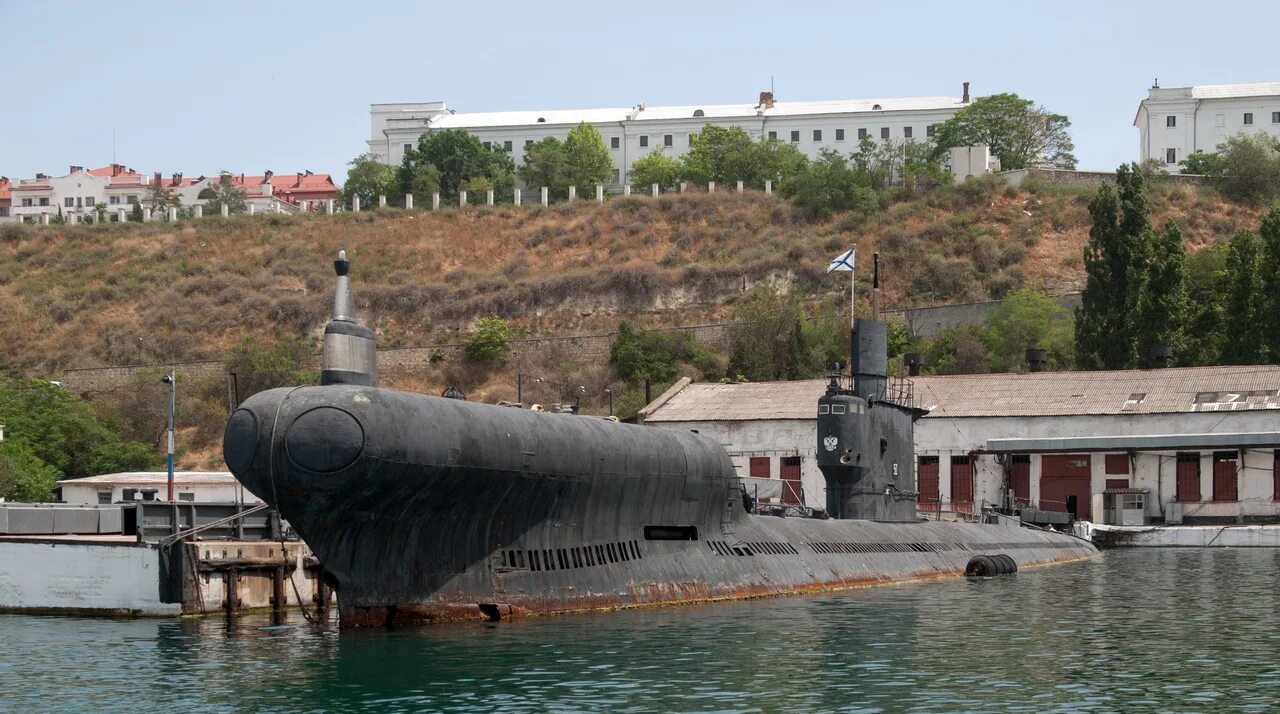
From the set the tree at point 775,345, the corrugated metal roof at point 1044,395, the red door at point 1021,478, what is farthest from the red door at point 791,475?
the tree at point 775,345

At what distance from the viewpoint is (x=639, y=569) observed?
25.3m

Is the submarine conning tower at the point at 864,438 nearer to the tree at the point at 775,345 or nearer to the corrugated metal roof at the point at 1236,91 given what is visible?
the tree at the point at 775,345

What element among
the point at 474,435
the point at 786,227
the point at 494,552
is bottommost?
the point at 494,552

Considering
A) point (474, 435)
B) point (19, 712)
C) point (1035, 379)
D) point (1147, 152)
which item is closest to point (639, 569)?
point (474, 435)

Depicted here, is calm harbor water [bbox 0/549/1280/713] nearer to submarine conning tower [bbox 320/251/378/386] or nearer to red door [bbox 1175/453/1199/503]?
submarine conning tower [bbox 320/251/378/386]

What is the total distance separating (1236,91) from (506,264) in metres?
64.3

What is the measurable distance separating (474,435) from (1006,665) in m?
7.79

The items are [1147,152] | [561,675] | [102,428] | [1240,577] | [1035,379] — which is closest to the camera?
[561,675]

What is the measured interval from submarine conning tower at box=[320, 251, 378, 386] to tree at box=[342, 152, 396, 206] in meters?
113

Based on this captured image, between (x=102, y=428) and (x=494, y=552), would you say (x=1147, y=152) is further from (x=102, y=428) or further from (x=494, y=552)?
(x=494, y=552)

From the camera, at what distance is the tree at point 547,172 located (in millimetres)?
130625

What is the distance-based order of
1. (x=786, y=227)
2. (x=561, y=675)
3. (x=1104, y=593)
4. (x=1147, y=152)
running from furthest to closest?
(x=1147, y=152) < (x=786, y=227) < (x=1104, y=593) < (x=561, y=675)

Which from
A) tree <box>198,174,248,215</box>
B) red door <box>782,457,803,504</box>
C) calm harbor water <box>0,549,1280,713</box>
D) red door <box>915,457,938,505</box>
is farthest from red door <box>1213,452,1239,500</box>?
tree <box>198,174,248,215</box>

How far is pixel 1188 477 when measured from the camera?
56.2 meters
